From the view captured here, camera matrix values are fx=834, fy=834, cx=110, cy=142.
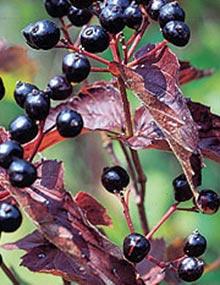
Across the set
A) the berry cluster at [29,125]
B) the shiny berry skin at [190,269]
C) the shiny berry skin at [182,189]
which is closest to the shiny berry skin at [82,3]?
the berry cluster at [29,125]

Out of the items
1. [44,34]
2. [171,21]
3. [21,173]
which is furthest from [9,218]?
[171,21]

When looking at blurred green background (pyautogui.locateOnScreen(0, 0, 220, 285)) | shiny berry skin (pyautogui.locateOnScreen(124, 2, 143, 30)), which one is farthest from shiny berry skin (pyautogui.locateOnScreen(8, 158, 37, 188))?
blurred green background (pyautogui.locateOnScreen(0, 0, 220, 285))

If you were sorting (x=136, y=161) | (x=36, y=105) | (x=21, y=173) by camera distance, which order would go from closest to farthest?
(x=21, y=173) < (x=36, y=105) < (x=136, y=161)

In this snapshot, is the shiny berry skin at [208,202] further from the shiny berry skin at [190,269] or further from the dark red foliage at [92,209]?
the dark red foliage at [92,209]

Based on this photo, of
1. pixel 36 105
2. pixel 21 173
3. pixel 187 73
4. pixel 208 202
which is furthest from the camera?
pixel 187 73

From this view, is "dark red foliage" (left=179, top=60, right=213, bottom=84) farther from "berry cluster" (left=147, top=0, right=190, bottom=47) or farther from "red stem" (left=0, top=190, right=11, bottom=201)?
"red stem" (left=0, top=190, right=11, bottom=201)

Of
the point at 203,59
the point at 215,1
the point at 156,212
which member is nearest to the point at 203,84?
the point at 203,59

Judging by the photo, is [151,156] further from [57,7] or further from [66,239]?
[66,239]
